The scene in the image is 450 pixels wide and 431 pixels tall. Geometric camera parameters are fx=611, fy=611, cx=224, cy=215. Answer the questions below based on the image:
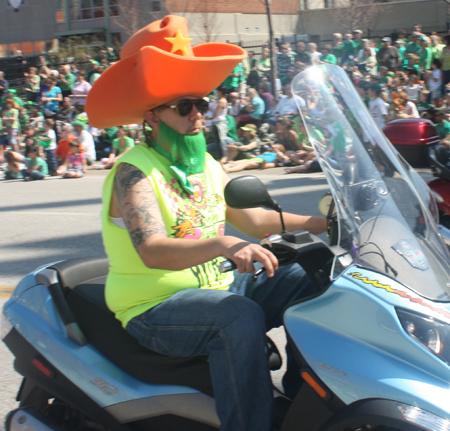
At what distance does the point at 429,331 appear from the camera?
154 cm

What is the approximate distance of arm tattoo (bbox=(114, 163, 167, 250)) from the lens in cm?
200

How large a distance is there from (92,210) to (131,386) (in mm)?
6599

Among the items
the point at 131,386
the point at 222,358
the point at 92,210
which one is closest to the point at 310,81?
the point at 222,358

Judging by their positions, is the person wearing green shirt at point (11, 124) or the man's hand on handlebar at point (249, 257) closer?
the man's hand on handlebar at point (249, 257)

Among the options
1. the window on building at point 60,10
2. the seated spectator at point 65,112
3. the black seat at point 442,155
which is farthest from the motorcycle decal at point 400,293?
the window on building at point 60,10

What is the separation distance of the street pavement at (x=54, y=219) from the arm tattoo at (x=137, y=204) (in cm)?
99

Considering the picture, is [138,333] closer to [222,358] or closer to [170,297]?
[170,297]

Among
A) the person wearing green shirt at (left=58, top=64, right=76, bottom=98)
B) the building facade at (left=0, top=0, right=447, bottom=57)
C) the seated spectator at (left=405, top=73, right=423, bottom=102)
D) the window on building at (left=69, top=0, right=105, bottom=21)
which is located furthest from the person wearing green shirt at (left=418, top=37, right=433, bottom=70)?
the window on building at (left=69, top=0, right=105, bottom=21)

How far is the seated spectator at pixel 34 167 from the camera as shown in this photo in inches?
523

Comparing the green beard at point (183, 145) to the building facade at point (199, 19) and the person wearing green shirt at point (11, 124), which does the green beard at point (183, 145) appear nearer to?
the person wearing green shirt at point (11, 124)

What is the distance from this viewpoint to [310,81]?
6.56 feet

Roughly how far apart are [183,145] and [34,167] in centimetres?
1183

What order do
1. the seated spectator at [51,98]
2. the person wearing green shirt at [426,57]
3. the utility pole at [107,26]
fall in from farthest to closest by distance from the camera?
the utility pole at [107,26], the seated spectator at [51,98], the person wearing green shirt at [426,57]

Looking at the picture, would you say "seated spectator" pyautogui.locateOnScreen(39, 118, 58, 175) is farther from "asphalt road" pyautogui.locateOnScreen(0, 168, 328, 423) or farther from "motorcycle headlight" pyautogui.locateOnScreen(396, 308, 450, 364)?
"motorcycle headlight" pyautogui.locateOnScreen(396, 308, 450, 364)
